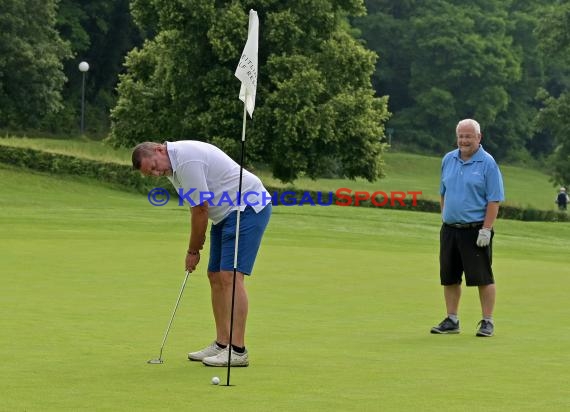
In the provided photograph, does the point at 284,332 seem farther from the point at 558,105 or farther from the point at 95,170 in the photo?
the point at 558,105

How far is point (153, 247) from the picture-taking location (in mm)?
20078

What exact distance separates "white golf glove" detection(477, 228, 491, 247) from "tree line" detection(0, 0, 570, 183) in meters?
33.0

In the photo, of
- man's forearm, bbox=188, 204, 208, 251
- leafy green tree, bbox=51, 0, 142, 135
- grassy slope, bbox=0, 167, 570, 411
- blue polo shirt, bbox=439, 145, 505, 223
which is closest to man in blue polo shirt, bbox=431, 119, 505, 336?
blue polo shirt, bbox=439, 145, 505, 223

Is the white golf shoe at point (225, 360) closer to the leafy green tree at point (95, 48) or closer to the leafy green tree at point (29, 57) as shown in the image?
the leafy green tree at point (29, 57)

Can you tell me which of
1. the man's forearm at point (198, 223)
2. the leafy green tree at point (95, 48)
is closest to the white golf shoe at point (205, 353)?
the man's forearm at point (198, 223)

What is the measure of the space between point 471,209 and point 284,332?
2207 mm

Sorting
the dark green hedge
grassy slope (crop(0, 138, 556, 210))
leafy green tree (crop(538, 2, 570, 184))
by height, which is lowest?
grassy slope (crop(0, 138, 556, 210))

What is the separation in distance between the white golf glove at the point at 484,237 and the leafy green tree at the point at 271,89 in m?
32.9

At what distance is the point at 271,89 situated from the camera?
47781mm

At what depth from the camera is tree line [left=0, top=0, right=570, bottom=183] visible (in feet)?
150

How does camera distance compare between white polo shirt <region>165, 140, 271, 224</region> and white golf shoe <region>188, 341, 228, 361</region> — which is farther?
white golf shoe <region>188, 341, 228, 361</region>

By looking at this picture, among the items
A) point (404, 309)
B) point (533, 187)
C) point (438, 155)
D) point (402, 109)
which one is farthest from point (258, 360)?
point (402, 109)

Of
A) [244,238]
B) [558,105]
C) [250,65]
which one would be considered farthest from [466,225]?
[558,105]

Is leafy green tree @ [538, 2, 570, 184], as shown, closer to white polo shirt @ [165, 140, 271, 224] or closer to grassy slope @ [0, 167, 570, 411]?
grassy slope @ [0, 167, 570, 411]
